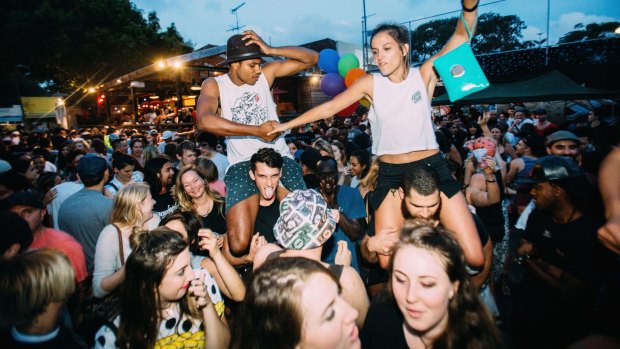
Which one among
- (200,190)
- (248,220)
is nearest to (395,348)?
(248,220)

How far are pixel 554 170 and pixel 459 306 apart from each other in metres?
1.80

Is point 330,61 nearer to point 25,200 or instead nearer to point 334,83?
point 334,83

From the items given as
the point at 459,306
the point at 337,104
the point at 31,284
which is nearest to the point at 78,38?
the point at 337,104

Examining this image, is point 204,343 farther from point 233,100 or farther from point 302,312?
point 233,100

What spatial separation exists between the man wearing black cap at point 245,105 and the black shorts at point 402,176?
1040 mm

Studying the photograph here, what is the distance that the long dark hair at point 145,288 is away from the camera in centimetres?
216

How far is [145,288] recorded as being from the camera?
7.38ft

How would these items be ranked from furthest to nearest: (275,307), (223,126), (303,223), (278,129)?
(278,129) < (223,126) < (303,223) < (275,307)

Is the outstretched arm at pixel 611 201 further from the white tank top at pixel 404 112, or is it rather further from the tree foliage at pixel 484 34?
the tree foliage at pixel 484 34

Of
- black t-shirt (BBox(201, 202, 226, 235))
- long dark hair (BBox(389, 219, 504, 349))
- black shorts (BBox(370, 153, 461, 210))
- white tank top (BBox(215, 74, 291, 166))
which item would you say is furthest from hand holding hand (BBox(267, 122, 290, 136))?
black t-shirt (BBox(201, 202, 226, 235))

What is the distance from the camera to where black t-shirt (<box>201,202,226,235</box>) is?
4504mm

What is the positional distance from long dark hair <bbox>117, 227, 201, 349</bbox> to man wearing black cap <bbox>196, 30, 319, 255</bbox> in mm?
1173

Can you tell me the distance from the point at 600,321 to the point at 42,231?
4.37 m

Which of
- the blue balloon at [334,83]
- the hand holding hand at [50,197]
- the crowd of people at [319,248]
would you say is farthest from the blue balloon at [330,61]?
the hand holding hand at [50,197]
